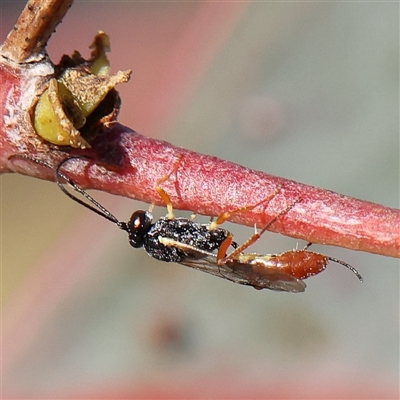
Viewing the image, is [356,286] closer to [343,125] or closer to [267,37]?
[343,125]

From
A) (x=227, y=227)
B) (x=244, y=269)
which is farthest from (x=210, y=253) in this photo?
(x=227, y=227)

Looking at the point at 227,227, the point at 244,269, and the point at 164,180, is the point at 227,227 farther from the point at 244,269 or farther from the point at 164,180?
the point at 164,180

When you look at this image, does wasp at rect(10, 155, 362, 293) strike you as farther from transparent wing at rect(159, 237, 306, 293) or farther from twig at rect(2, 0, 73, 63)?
twig at rect(2, 0, 73, 63)

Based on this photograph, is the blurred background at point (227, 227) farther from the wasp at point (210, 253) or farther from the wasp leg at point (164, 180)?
the wasp leg at point (164, 180)

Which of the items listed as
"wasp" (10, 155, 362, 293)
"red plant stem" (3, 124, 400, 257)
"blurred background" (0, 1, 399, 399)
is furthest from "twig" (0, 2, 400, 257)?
"blurred background" (0, 1, 399, 399)

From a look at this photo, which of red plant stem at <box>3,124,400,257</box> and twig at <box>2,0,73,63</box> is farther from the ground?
twig at <box>2,0,73,63</box>

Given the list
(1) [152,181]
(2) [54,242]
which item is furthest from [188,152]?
(2) [54,242]

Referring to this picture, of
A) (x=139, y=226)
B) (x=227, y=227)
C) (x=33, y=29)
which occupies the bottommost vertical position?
(x=139, y=226)
